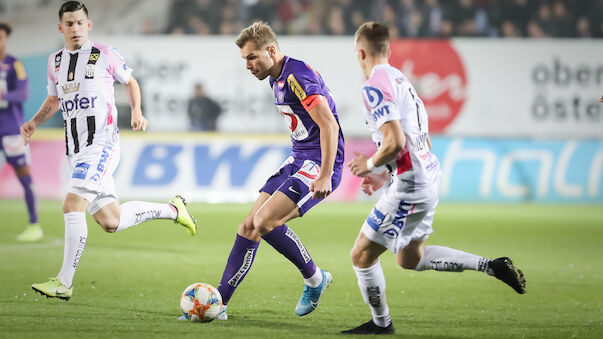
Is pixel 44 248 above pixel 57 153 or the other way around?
the other way around

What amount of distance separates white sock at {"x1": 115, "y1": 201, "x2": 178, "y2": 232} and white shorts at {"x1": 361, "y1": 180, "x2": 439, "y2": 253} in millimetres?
2133

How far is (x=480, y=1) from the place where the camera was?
62.1 ft

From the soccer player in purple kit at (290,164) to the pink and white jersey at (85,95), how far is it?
1.20m

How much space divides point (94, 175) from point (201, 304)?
1.33 metres

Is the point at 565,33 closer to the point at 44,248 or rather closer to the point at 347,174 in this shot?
the point at 347,174

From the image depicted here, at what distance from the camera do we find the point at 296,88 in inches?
220

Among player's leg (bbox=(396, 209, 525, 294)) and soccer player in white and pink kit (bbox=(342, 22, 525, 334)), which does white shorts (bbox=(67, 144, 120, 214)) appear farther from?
player's leg (bbox=(396, 209, 525, 294))

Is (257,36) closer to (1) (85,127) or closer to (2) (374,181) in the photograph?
(2) (374,181)

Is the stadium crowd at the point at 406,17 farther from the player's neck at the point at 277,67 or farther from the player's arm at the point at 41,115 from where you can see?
the player's neck at the point at 277,67

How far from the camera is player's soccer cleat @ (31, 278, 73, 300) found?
5.67m

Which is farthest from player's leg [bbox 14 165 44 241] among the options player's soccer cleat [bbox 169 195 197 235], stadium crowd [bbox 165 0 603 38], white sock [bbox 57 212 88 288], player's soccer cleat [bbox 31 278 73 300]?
stadium crowd [bbox 165 0 603 38]

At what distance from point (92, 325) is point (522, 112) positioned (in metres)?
14.4

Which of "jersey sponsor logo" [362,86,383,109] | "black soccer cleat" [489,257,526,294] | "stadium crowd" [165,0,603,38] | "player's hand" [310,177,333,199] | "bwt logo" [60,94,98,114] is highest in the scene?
"stadium crowd" [165,0,603,38]

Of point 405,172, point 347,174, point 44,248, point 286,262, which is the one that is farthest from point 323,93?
point 347,174
